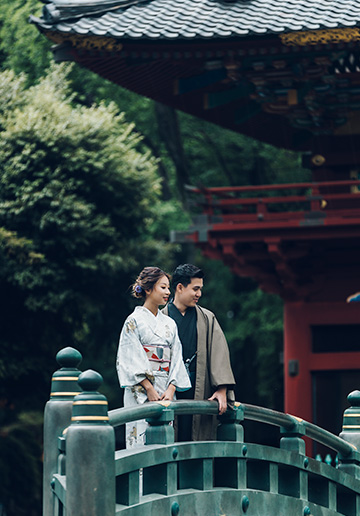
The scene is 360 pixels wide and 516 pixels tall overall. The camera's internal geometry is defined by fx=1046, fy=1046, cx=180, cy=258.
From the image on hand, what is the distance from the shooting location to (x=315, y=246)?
14586 millimetres

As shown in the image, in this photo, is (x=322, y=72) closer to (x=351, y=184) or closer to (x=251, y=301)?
(x=351, y=184)

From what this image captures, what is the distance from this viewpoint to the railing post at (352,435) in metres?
8.23

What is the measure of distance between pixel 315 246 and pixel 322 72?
251 centimetres

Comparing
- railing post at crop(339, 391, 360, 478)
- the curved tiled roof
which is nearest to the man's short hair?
railing post at crop(339, 391, 360, 478)

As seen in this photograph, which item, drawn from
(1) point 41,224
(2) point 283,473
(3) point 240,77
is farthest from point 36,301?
(2) point 283,473

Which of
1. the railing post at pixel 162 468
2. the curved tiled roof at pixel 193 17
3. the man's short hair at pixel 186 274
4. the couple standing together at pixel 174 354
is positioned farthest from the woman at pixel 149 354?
the curved tiled roof at pixel 193 17

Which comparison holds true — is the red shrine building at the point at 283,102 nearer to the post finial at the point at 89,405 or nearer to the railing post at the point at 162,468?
the railing post at the point at 162,468

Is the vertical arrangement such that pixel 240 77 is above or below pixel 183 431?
above

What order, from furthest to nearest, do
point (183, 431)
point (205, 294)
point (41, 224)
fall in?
1. point (205, 294)
2. point (41, 224)
3. point (183, 431)

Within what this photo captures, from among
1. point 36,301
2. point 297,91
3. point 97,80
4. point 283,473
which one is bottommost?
point 283,473

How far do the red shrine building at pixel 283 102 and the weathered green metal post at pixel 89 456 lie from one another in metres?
7.74

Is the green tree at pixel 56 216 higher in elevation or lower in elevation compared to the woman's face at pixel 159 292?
higher

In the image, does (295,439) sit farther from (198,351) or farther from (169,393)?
(169,393)

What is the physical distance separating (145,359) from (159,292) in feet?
1.53
